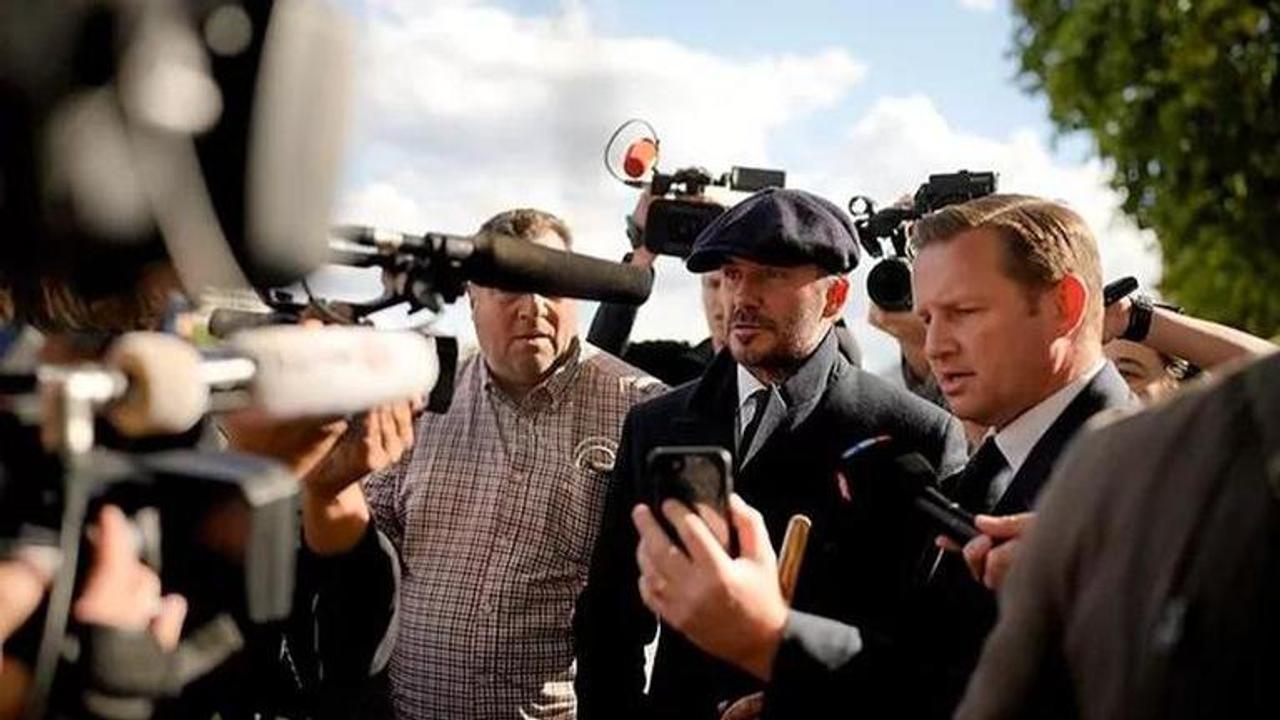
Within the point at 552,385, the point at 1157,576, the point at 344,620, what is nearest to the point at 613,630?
the point at 552,385

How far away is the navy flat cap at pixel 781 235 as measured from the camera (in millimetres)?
→ 3725

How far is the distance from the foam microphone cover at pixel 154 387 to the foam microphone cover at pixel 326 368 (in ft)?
0.29

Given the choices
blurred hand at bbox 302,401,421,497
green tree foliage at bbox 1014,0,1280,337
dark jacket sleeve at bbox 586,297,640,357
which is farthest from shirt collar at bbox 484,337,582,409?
green tree foliage at bbox 1014,0,1280,337

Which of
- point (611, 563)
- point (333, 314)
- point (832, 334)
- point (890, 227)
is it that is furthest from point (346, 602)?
point (890, 227)

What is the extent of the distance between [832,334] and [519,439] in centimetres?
85

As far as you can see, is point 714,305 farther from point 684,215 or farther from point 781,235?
point 781,235

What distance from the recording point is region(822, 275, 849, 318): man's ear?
12.8ft

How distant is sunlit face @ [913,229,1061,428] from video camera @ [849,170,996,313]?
1.35m

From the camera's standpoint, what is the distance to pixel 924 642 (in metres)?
2.46

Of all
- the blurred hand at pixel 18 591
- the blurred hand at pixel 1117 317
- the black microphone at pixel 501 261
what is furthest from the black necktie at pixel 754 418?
the blurred hand at pixel 18 591

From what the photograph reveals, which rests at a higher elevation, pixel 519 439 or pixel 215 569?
pixel 215 569

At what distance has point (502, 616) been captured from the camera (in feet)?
12.7

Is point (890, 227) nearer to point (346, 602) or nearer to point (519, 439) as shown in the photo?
point (519, 439)

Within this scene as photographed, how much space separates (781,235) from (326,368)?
2255mm
